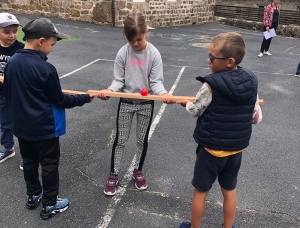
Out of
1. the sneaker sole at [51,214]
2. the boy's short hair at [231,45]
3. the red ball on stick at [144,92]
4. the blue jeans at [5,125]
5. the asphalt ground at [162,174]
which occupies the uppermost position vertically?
the boy's short hair at [231,45]

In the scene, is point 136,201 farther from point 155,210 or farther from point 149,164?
point 149,164

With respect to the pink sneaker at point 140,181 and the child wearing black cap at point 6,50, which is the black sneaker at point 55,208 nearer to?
the pink sneaker at point 140,181

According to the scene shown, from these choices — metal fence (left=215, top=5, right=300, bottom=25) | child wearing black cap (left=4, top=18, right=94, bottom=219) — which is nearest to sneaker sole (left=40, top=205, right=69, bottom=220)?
child wearing black cap (left=4, top=18, right=94, bottom=219)

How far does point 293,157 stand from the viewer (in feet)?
14.4

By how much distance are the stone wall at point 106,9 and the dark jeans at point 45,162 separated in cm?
1357

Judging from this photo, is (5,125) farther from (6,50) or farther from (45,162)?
(45,162)

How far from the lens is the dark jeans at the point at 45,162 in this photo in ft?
9.39

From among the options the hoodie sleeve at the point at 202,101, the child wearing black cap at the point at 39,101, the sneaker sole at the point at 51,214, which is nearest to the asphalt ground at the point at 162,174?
the sneaker sole at the point at 51,214

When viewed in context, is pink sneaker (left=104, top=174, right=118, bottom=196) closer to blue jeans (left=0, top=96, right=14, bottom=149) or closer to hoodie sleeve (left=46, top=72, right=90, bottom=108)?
hoodie sleeve (left=46, top=72, right=90, bottom=108)

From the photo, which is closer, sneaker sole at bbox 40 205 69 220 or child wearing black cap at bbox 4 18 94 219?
child wearing black cap at bbox 4 18 94 219

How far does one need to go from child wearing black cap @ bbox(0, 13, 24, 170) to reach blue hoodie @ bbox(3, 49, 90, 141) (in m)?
0.80

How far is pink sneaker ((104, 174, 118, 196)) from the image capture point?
3.37m

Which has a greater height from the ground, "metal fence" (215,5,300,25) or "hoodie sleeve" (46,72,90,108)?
"hoodie sleeve" (46,72,90,108)

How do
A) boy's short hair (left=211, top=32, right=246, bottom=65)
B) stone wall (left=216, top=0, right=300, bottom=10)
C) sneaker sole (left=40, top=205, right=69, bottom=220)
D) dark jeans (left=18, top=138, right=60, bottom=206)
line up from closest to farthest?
1. boy's short hair (left=211, top=32, right=246, bottom=65)
2. dark jeans (left=18, top=138, right=60, bottom=206)
3. sneaker sole (left=40, top=205, right=69, bottom=220)
4. stone wall (left=216, top=0, right=300, bottom=10)
